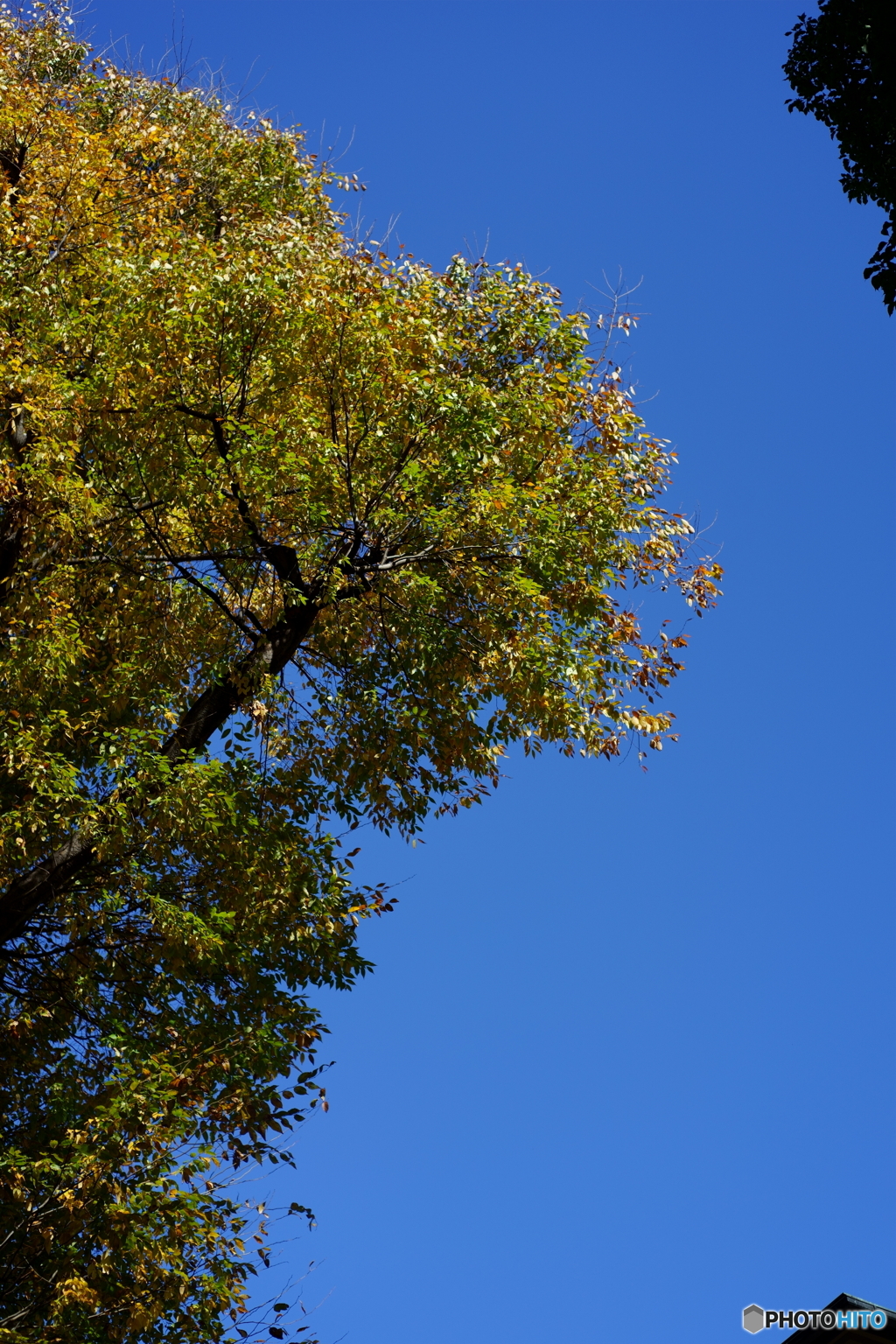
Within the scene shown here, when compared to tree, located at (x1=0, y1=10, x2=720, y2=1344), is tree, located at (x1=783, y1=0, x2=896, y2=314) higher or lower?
higher

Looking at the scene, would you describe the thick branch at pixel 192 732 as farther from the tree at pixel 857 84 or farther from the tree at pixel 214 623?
the tree at pixel 857 84

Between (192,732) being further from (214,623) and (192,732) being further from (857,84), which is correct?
(857,84)

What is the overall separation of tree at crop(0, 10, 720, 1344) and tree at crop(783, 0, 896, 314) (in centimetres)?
381

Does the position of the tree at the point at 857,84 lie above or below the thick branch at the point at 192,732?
above

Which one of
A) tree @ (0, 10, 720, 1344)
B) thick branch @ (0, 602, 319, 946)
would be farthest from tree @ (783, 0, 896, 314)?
thick branch @ (0, 602, 319, 946)

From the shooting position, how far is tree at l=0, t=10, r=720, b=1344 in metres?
10.8

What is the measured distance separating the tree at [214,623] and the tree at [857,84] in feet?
12.5

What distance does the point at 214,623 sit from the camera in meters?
13.7

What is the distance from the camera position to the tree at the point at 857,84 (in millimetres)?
12211

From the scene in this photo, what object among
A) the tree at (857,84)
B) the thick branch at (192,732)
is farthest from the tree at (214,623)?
the tree at (857,84)

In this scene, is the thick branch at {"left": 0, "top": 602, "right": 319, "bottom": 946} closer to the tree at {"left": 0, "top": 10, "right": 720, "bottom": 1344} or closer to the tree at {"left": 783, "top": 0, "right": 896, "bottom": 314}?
the tree at {"left": 0, "top": 10, "right": 720, "bottom": 1344}

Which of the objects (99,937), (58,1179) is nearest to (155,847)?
(99,937)

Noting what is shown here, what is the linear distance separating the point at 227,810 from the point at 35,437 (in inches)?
168

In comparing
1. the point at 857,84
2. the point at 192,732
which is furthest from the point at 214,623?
the point at 857,84
